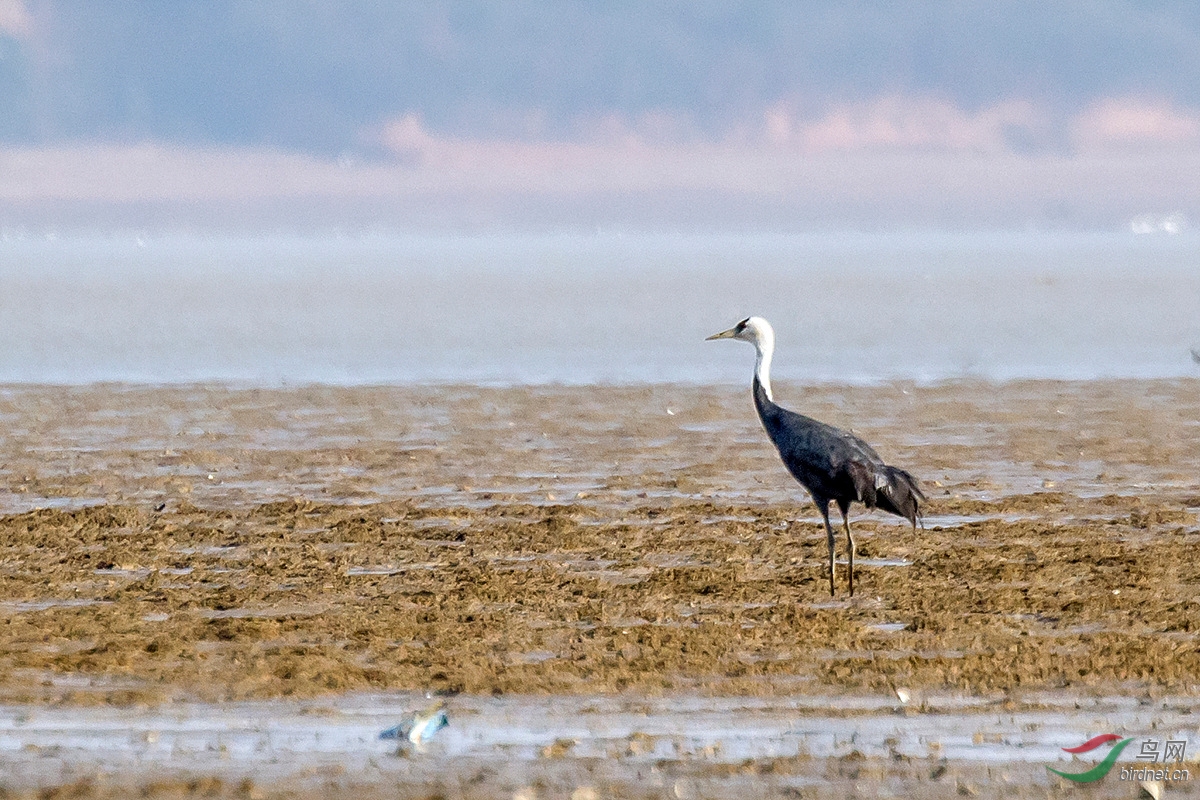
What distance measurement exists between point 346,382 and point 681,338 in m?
15.8

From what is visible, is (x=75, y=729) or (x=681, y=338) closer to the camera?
(x=75, y=729)

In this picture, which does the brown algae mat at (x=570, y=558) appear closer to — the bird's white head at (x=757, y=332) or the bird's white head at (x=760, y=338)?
the bird's white head at (x=760, y=338)

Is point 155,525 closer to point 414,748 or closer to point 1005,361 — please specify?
point 414,748

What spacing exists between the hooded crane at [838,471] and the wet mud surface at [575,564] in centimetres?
55

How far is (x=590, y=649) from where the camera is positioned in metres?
11.6

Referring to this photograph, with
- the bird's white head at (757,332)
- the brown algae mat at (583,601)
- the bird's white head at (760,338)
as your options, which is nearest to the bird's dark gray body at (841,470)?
A: the brown algae mat at (583,601)

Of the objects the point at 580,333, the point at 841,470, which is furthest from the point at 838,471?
the point at 580,333

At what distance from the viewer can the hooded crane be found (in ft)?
45.0

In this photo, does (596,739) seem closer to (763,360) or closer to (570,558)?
(570,558)

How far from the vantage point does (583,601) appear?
13188 millimetres

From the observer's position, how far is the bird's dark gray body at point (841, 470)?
45.1 ft

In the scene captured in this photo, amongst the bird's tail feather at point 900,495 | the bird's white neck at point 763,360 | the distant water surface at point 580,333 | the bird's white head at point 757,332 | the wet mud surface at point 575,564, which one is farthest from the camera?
the distant water surface at point 580,333

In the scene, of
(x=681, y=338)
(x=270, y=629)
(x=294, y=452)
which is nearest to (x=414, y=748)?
(x=270, y=629)

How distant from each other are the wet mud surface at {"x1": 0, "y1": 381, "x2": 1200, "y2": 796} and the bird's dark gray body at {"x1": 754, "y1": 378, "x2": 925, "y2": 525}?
0.59 m
